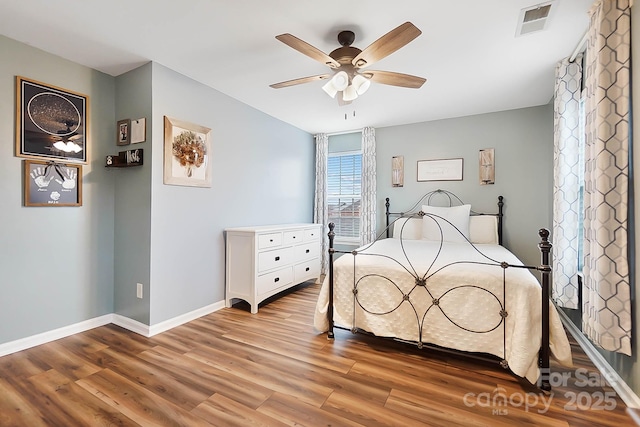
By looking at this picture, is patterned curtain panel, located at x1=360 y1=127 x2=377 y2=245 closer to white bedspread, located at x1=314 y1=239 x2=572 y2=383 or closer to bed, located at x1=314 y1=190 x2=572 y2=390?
Result: bed, located at x1=314 y1=190 x2=572 y2=390

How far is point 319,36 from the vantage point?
2.24 metres

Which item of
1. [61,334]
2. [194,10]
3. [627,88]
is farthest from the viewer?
[61,334]

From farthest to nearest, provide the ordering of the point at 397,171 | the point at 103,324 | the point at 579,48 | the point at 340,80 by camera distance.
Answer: the point at 397,171 < the point at 103,324 < the point at 579,48 < the point at 340,80

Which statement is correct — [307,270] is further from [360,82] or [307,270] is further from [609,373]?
[609,373]

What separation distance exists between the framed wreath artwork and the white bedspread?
175cm

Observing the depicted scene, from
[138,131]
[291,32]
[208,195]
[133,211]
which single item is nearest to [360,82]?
[291,32]

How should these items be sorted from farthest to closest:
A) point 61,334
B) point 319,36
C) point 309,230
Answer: point 309,230
point 61,334
point 319,36

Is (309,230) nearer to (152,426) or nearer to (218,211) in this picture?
(218,211)

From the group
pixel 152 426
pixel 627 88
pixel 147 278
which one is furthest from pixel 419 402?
pixel 147 278

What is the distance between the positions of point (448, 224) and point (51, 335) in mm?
4285

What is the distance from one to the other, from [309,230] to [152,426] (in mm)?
2972

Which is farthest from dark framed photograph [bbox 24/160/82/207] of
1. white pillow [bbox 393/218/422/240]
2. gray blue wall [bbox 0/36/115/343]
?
white pillow [bbox 393/218/422/240]

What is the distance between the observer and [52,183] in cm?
248

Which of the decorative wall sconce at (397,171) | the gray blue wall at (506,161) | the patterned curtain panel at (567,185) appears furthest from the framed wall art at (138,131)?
the patterned curtain panel at (567,185)
